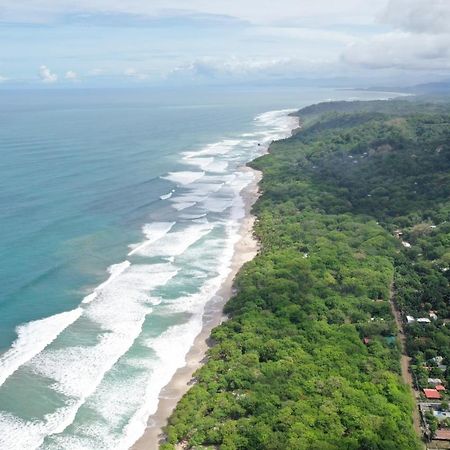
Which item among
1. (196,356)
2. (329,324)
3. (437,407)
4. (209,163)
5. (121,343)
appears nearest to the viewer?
(437,407)

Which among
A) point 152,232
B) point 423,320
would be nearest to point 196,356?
point 423,320

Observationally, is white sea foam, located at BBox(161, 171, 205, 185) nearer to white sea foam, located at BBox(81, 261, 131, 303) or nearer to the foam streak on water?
A: the foam streak on water

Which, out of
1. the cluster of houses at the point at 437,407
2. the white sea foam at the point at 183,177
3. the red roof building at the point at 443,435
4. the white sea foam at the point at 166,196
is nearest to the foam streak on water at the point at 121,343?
the white sea foam at the point at 166,196

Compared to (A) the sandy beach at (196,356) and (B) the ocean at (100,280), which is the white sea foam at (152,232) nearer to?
(B) the ocean at (100,280)

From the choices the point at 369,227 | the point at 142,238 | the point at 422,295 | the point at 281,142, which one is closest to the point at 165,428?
the point at 422,295

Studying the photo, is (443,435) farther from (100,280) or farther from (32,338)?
(100,280)

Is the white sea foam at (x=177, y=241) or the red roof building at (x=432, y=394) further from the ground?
the white sea foam at (x=177, y=241)
